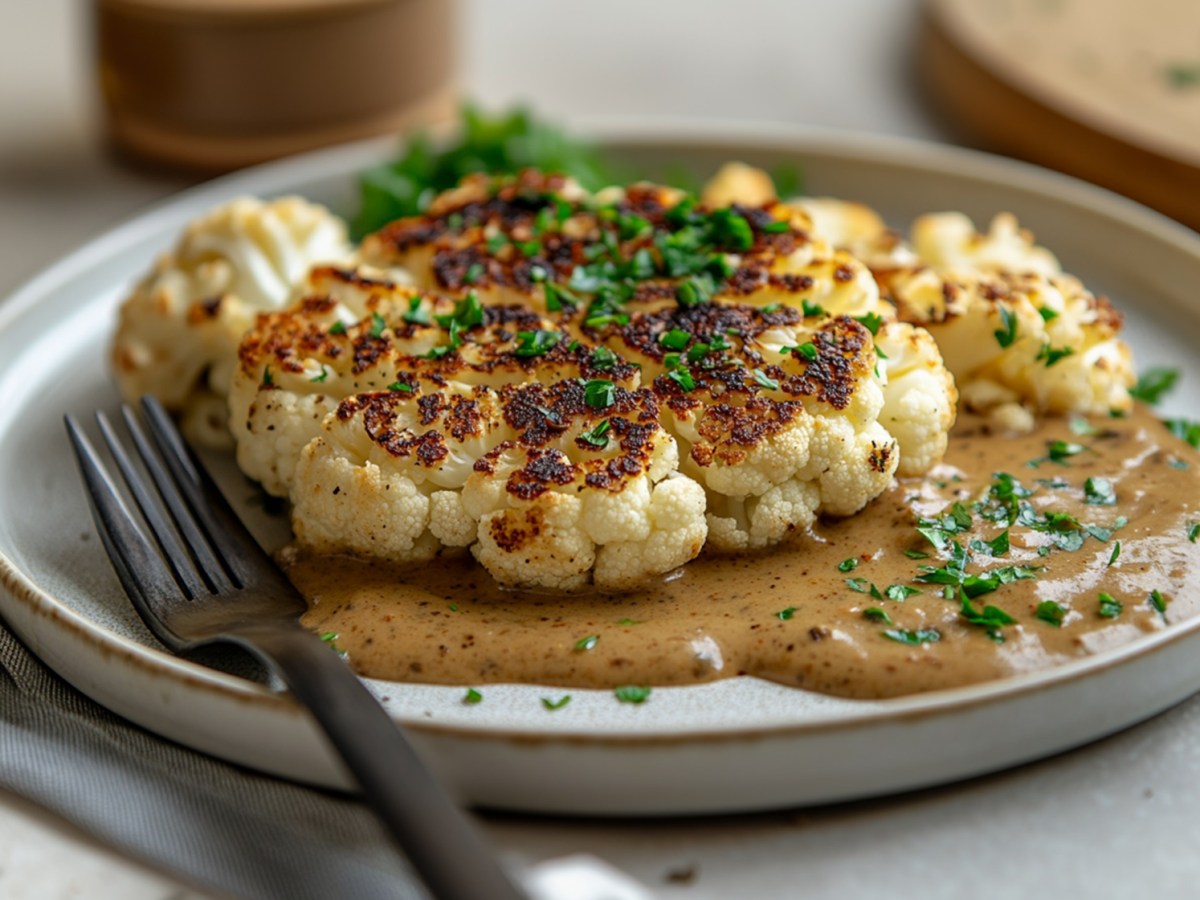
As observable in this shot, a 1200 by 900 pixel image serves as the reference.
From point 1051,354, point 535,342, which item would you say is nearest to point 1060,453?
point 1051,354

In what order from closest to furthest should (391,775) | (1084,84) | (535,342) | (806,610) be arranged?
1. (391,775)
2. (806,610)
3. (535,342)
4. (1084,84)

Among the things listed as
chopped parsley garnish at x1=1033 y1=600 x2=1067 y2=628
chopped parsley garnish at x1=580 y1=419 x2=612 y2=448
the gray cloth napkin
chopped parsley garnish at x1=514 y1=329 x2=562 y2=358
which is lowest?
the gray cloth napkin

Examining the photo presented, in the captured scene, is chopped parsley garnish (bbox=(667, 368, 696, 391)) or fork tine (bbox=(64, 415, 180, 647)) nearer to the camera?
fork tine (bbox=(64, 415, 180, 647))

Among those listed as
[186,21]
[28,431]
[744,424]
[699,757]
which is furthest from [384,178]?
[699,757]

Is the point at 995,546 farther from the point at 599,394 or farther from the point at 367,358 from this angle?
the point at 367,358

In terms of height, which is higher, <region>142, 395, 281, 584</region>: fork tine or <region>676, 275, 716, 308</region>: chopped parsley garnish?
<region>676, 275, 716, 308</region>: chopped parsley garnish

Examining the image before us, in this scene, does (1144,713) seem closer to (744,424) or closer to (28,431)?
(744,424)

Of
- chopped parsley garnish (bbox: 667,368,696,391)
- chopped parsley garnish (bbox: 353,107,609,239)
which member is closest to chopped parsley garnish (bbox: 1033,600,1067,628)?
chopped parsley garnish (bbox: 667,368,696,391)

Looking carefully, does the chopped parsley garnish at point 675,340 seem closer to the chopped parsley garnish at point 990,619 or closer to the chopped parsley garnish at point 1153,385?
the chopped parsley garnish at point 990,619

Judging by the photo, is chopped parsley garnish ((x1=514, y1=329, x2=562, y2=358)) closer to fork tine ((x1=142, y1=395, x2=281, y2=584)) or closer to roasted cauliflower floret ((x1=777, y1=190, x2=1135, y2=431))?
fork tine ((x1=142, y1=395, x2=281, y2=584))

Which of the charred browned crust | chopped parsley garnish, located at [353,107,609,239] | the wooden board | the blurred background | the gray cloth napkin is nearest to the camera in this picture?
the gray cloth napkin
